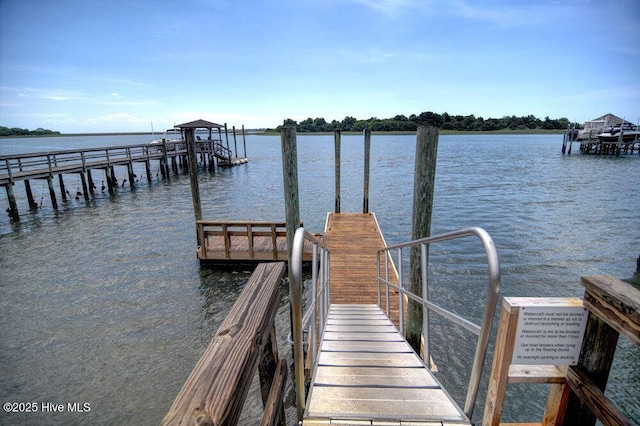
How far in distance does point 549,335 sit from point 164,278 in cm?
900

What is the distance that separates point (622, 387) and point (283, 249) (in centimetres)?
698

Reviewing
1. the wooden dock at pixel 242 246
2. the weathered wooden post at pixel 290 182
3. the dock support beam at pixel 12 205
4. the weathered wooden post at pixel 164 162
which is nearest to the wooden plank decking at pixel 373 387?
the weathered wooden post at pixel 290 182

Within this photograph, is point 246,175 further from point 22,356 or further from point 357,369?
point 357,369

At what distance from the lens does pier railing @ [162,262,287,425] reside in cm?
88

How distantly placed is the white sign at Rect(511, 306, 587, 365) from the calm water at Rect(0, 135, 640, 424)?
12.9 feet

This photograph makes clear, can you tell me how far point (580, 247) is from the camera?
1070cm

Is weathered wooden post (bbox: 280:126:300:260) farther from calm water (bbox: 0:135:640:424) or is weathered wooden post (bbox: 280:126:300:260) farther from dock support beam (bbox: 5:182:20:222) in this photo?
dock support beam (bbox: 5:182:20:222)

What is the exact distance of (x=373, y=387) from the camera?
1.99 meters

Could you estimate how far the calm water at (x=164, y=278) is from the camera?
200 inches

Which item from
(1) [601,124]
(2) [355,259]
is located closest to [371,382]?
(2) [355,259]

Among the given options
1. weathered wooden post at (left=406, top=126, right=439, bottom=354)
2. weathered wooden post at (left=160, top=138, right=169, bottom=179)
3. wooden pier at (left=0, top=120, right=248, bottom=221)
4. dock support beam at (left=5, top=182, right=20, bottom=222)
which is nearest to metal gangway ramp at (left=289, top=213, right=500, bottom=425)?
weathered wooden post at (left=406, top=126, right=439, bottom=354)

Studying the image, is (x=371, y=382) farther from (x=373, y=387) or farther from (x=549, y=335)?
(x=549, y=335)

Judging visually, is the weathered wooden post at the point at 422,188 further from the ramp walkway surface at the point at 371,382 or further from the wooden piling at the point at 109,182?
the wooden piling at the point at 109,182

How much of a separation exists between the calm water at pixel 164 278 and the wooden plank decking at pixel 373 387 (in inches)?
109
